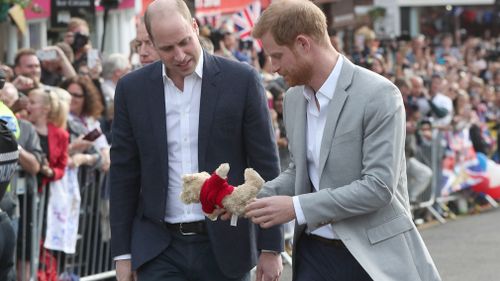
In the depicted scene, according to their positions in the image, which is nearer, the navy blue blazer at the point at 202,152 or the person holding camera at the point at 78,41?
the navy blue blazer at the point at 202,152

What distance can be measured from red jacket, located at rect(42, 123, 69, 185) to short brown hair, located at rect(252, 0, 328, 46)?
5.10 metres

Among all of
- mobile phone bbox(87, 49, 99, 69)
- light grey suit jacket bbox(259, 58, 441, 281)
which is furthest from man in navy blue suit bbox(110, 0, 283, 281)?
mobile phone bbox(87, 49, 99, 69)

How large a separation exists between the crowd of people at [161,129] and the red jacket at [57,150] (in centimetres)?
1

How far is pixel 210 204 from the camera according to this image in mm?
4660

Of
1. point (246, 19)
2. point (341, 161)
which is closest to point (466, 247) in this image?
point (246, 19)

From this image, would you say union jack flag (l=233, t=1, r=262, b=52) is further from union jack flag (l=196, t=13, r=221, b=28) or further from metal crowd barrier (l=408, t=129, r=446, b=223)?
metal crowd barrier (l=408, t=129, r=446, b=223)

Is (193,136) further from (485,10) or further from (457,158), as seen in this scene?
(485,10)

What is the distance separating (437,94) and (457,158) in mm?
1400

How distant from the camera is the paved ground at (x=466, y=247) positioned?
35.8ft

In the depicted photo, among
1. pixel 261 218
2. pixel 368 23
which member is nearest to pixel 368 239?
pixel 261 218

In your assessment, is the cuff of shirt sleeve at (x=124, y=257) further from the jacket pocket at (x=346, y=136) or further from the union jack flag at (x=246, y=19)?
the union jack flag at (x=246, y=19)

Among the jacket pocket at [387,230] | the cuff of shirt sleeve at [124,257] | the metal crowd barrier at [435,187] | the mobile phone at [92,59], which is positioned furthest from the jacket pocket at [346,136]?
the metal crowd barrier at [435,187]

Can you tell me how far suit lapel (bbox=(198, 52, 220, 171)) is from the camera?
17.6ft

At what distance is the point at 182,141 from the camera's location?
5.39 meters
